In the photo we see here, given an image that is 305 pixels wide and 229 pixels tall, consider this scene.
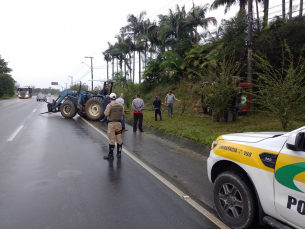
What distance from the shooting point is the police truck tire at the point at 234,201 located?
11.0ft

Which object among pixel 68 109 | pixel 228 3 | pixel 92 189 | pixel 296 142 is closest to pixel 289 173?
pixel 296 142

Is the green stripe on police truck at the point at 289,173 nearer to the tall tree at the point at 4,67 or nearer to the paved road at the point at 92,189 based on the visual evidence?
the paved road at the point at 92,189

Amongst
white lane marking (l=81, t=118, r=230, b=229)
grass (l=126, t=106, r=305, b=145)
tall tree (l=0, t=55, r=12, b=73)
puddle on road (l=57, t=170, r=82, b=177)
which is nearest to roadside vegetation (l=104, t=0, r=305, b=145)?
grass (l=126, t=106, r=305, b=145)

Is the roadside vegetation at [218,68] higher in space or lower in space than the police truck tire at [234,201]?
higher

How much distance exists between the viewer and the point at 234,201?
360 centimetres

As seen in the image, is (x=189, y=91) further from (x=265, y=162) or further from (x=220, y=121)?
(x=265, y=162)

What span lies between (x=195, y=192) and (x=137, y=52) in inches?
1534

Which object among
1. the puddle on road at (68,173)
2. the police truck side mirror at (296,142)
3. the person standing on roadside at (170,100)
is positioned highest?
the person standing on roadside at (170,100)

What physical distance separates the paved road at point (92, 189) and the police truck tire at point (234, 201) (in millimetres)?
303

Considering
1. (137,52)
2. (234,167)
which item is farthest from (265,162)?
(137,52)

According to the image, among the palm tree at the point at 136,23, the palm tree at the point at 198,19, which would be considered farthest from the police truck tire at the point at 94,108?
the palm tree at the point at 136,23

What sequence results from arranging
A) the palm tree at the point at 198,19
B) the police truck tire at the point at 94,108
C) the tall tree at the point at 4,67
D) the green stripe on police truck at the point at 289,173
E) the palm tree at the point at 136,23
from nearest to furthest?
the green stripe on police truck at the point at 289,173
the police truck tire at the point at 94,108
the palm tree at the point at 198,19
the palm tree at the point at 136,23
the tall tree at the point at 4,67

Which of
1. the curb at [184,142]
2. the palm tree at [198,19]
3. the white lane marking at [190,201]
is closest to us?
the white lane marking at [190,201]

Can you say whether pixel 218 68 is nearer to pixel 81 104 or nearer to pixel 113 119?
pixel 113 119
